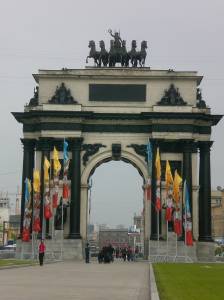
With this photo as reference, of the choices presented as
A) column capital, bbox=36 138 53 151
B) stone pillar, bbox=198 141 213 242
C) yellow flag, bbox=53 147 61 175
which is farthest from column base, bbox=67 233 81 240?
stone pillar, bbox=198 141 213 242

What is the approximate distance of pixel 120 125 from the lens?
64.1 metres

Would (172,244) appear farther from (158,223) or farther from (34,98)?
(34,98)

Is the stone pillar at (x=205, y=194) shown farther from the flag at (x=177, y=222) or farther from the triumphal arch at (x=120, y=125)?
the flag at (x=177, y=222)

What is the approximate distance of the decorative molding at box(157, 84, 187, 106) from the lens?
63.6 meters

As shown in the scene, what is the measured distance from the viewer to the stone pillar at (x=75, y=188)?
61.6 meters

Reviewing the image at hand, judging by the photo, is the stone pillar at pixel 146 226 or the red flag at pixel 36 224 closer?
the red flag at pixel 36 224

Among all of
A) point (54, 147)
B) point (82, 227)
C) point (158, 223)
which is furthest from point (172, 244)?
point (54, 147)

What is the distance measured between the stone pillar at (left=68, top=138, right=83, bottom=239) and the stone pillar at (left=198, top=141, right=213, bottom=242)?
447 inches

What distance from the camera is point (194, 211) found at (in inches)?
2473

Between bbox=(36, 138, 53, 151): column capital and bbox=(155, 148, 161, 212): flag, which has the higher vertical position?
bbox=(36, 138, 53, 151): column capital

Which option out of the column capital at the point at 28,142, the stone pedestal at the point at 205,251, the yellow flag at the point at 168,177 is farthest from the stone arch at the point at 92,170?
the column capital at the point at 28,142

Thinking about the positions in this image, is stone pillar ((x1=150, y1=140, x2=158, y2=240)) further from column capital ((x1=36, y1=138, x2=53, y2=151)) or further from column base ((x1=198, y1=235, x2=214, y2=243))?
column capital ((x1=36, y1=138, x2=53, y2=151))

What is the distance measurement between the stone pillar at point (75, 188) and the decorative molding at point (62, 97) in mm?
3844

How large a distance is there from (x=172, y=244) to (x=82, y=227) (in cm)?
858
